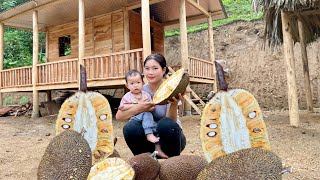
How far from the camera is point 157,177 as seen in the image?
8.18 ft

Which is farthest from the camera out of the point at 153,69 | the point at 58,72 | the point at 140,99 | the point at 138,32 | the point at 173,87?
the point at 138,32

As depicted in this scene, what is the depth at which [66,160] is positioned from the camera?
203cm

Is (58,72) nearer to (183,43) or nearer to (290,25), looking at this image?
(183,43)

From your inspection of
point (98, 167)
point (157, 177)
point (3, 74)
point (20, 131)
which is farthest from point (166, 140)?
point (3, 74)

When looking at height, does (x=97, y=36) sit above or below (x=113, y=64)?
above

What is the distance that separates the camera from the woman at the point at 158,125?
2.93m

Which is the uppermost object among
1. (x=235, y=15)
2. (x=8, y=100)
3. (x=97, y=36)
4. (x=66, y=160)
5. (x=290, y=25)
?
(x=235, y=15)

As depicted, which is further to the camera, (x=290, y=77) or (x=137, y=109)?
(x=290, y=77)

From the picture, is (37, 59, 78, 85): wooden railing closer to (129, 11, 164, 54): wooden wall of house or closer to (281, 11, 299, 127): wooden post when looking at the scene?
(129, 11, 164, 54): wooden wall of house

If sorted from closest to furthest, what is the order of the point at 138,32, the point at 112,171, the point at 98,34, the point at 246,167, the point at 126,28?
the point at 246,167 → the point at 112,171 → the point at 126,28 → the point at 138,32 → the point at 98,34

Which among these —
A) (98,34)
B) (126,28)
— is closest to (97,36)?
(98,34)

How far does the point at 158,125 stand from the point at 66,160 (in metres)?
1.14

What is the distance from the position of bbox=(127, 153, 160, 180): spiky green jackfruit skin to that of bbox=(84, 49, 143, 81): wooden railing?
6.19 metres

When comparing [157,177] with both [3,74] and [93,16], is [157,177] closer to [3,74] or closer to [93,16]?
[93,16]
